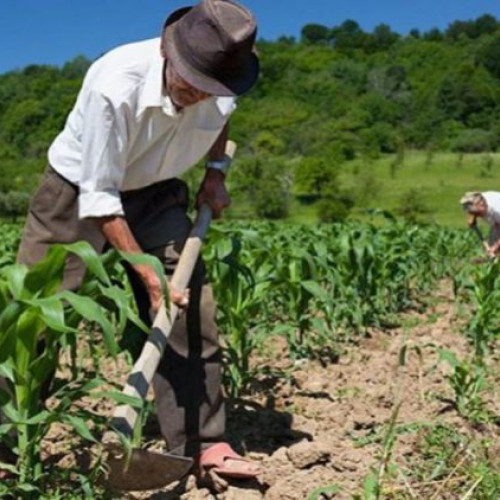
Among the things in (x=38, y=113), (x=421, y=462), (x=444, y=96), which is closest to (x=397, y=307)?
(x=421, y=462)

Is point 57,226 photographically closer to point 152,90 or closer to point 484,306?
point 152,90

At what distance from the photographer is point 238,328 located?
3.86m

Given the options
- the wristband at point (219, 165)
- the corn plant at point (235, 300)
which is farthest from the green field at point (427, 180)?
the wristband at point (219, 165)

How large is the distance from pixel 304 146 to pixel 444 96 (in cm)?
1723

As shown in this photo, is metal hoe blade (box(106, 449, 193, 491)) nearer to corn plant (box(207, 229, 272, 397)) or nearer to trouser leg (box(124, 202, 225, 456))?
trouser leg (box(124, 202, 225, 456))

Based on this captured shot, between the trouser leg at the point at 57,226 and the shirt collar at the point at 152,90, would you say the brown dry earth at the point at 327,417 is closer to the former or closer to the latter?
the trouser leg at the point at 57,226

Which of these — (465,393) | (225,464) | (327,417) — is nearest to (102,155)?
(225,464)

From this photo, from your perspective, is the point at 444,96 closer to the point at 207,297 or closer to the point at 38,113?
the point at 38,113

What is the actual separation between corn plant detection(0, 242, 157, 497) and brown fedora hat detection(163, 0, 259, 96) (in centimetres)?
61

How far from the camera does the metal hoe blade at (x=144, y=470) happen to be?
8.21 feet

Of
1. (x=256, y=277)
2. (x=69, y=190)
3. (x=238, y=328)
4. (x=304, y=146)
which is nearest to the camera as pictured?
(x=69, y=190)

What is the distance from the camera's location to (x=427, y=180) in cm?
5397

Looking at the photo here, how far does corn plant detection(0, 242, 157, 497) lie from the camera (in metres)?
2.25

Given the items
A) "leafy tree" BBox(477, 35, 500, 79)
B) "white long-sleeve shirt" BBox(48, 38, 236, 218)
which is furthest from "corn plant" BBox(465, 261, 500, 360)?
"leafy tree" BBox(477, 35, 500, 79)
